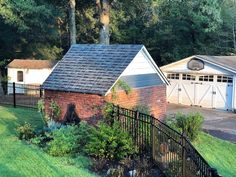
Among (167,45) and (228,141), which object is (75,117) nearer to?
(228,141)

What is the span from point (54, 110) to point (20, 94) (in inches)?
558

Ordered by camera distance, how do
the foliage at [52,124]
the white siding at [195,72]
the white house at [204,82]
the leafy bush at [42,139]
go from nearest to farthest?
the leafy bush at [42,139] → the foliage at [52,124] → the white house at [204,82] → the white siding at [195,72]

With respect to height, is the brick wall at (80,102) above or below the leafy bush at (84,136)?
above

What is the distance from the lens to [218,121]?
65.0ft

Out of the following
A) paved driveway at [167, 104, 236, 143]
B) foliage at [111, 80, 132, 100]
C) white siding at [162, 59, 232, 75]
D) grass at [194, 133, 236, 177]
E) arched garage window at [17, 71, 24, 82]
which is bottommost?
grass at [194, 133, 236, 177]

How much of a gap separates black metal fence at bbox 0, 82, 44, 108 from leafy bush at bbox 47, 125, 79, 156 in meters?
9.79

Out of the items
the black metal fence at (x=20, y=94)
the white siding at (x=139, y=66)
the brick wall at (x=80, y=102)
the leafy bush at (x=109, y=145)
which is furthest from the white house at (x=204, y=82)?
the leafy bush at (x=109, y=145)

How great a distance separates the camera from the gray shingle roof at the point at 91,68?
507 inches

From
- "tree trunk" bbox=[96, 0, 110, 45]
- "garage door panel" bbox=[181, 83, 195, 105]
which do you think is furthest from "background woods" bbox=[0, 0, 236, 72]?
"garage door panel" bbox=[181, 83, 195, 105]

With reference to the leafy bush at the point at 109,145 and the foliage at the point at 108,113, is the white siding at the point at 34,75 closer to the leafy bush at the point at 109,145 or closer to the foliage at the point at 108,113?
the foliage at the point at 108,113

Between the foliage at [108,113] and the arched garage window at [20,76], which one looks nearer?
the foliage at [108,113]

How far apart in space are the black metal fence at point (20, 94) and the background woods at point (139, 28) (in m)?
3.96

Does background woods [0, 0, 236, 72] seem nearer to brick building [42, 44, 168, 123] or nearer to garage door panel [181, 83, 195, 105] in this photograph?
garage door panel [181, 83, 195, 105]

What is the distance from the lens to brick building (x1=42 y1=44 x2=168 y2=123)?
42.0 ft
